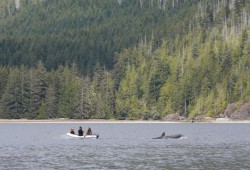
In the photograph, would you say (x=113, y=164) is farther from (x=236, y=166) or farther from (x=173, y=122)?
(x=173, y=122)

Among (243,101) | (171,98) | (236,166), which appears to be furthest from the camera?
(171,98)

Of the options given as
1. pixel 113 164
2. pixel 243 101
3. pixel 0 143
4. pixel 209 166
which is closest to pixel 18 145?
pixel 0 143

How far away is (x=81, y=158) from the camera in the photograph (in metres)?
71.2

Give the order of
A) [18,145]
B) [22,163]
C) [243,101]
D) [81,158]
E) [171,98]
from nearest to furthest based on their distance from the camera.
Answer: [22,163], [81,158], [18,145], [243,101], [171,98]

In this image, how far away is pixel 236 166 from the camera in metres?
61.7

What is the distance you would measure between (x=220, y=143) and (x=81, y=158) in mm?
28276

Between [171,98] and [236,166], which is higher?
[171,98]

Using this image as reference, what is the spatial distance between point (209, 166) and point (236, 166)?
241 centimetres

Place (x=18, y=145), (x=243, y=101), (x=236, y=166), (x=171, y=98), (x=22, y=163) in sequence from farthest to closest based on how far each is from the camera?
(x=171, y=98) < (x=243, y=101) < (x=18, y=145) < (x=22, y=163) < (x=236, y=166)

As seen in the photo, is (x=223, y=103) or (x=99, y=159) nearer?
(x=99, y=159)

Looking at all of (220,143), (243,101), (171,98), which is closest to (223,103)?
(243,101)

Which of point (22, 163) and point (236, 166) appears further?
point (22, 163)

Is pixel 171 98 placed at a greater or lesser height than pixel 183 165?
greater

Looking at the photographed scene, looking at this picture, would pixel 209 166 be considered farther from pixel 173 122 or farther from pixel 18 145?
pixel 173 122
